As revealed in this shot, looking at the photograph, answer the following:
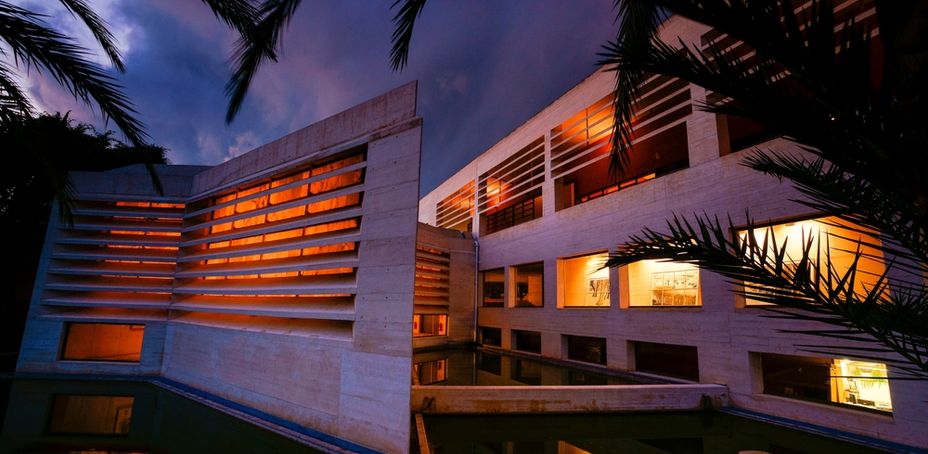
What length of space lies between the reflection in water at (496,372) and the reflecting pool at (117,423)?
5473 millimetres

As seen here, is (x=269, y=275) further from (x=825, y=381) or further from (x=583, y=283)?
(x=825, y=381)

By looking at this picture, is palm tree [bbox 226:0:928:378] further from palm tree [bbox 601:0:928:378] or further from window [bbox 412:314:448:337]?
window [bbox 412:314:448:337]

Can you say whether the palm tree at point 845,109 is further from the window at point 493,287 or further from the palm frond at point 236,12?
the window at point 493,287

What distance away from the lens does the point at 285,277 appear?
8.13m

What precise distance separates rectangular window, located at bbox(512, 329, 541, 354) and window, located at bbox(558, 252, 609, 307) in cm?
235

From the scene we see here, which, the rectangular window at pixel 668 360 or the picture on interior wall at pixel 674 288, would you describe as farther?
the picture on interior wall at pixel 674 288

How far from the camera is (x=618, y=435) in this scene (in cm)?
726

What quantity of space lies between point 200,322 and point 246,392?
8.81 feet

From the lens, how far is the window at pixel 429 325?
61.1 ft

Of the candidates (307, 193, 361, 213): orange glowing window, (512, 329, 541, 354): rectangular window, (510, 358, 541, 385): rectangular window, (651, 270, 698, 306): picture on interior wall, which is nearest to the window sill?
(651, 270, 698, 306): picture on interior wall

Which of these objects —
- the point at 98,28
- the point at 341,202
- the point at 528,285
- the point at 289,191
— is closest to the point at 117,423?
the point at 289,191

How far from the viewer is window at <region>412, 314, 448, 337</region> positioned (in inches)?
733

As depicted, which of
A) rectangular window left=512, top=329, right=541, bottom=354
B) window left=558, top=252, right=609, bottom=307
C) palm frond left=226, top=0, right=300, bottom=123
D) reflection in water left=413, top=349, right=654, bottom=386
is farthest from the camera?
rectangular window left=512, top=329, right=541, bottom=354

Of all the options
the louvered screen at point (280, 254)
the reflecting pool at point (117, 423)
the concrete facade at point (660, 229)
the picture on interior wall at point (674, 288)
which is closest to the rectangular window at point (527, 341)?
the concrete facade at point (660, 229)
